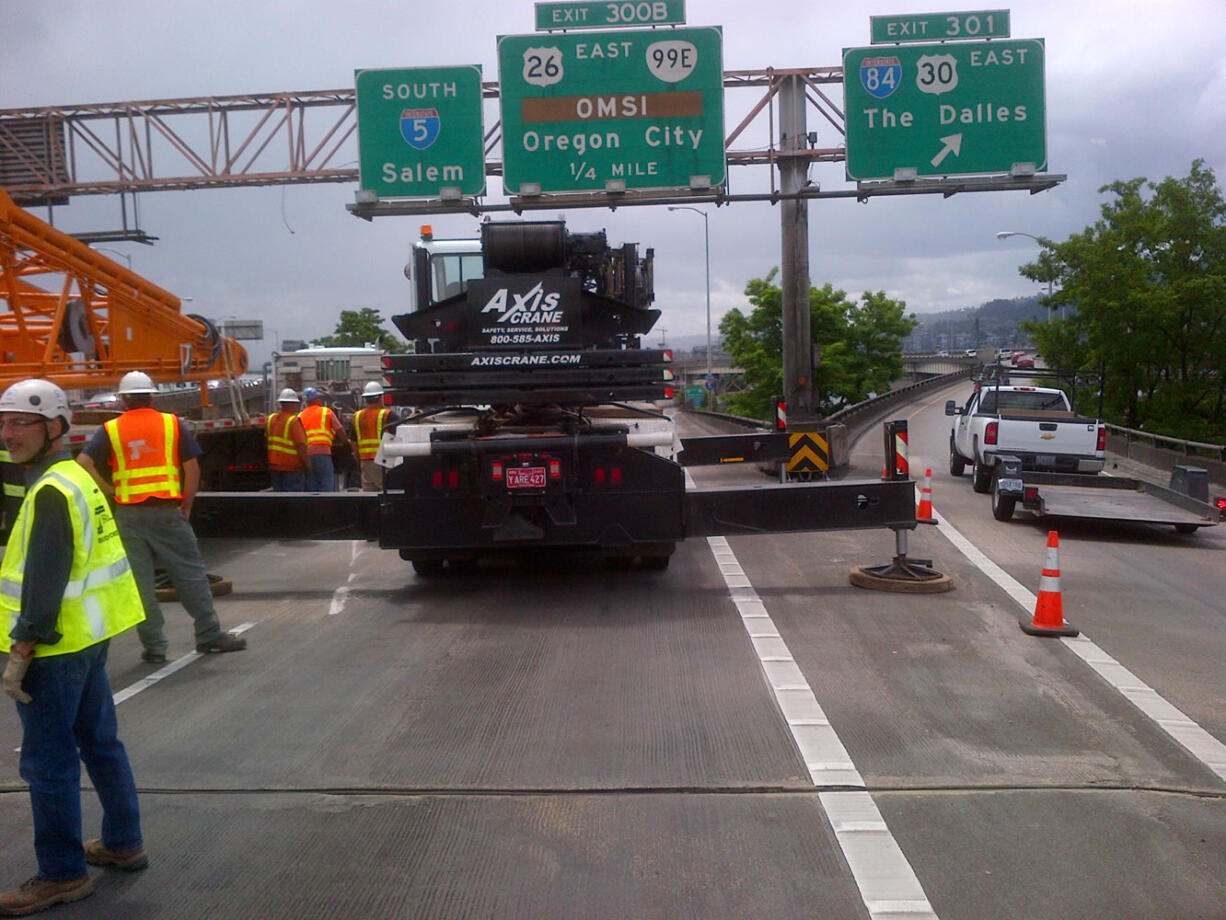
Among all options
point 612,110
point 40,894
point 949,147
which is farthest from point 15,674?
point 949,147

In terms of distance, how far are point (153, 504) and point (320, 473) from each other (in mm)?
6184

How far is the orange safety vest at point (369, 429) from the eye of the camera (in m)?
15.0

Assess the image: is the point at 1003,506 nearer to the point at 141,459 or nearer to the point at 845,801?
the point at 845,801

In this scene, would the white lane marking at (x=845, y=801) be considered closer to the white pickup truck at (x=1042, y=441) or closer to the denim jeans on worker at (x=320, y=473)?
the denim jeans on worker at (x=320, y=473)

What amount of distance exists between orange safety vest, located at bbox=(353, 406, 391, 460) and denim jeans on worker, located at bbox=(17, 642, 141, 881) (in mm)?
10394

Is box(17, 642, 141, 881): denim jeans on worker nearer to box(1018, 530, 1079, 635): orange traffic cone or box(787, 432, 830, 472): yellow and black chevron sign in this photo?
box(1018, 530, 1079, 635): orange traffic cone

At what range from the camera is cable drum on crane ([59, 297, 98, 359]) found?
14.6m

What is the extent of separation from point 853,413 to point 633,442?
23.6 metres

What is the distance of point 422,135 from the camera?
1947cm

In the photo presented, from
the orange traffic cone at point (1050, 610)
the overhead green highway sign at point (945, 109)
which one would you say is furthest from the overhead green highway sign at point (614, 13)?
the orange traffic cone at point (1050, 610)

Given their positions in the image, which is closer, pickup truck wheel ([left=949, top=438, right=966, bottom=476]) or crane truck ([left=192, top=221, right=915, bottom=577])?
crane truck ([left=192, top=221, right=915, bottom=577])

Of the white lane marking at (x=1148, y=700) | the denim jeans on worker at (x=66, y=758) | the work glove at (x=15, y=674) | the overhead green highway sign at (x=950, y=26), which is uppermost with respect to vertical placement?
the overhead green highway sign at (x=950, y=26)

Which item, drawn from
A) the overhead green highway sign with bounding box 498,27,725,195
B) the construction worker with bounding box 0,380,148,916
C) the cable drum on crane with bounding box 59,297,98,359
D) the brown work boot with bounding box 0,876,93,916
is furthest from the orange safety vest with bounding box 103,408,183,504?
the overhead green highway sign with bounding box 498,27,725,195

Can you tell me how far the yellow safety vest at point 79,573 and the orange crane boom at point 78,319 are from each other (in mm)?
9042
